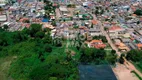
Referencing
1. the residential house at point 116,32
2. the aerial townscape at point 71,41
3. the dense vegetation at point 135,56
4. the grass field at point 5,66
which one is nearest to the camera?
the grass field at point 5,66

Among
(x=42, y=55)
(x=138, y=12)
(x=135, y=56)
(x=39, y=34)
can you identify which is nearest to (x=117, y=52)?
(x=135, y=56)

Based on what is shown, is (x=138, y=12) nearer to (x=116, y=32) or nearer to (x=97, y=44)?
(x=116, y=32)

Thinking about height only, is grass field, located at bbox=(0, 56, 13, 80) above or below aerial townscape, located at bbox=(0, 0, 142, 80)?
below

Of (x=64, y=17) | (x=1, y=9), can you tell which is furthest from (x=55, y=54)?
(x=1, y=9)

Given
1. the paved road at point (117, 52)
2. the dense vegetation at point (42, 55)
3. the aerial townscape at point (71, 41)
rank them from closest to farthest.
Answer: the dense vegetation at point (42, 55), the aerial townscape at point (71, 41), the paved road at point (117, 52)

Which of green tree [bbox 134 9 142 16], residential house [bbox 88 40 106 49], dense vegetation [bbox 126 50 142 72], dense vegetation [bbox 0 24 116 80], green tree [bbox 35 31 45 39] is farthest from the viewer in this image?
green tree [bbox 134 9 142 16]

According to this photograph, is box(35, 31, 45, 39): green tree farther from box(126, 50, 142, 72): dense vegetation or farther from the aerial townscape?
box(126, 50, 142, 72): dense vegetation

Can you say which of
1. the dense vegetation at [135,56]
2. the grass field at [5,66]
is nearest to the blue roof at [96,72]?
the dense vegetation at [135,56]

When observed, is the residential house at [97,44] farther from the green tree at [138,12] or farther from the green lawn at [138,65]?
the green tree at [138,12]

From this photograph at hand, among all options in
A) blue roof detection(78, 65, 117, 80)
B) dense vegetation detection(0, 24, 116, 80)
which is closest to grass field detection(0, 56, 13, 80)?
dense vegetation detection(0, 24, 116, 80)

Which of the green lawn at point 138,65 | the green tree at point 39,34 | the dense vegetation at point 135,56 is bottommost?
the green lawn at point 138,65
